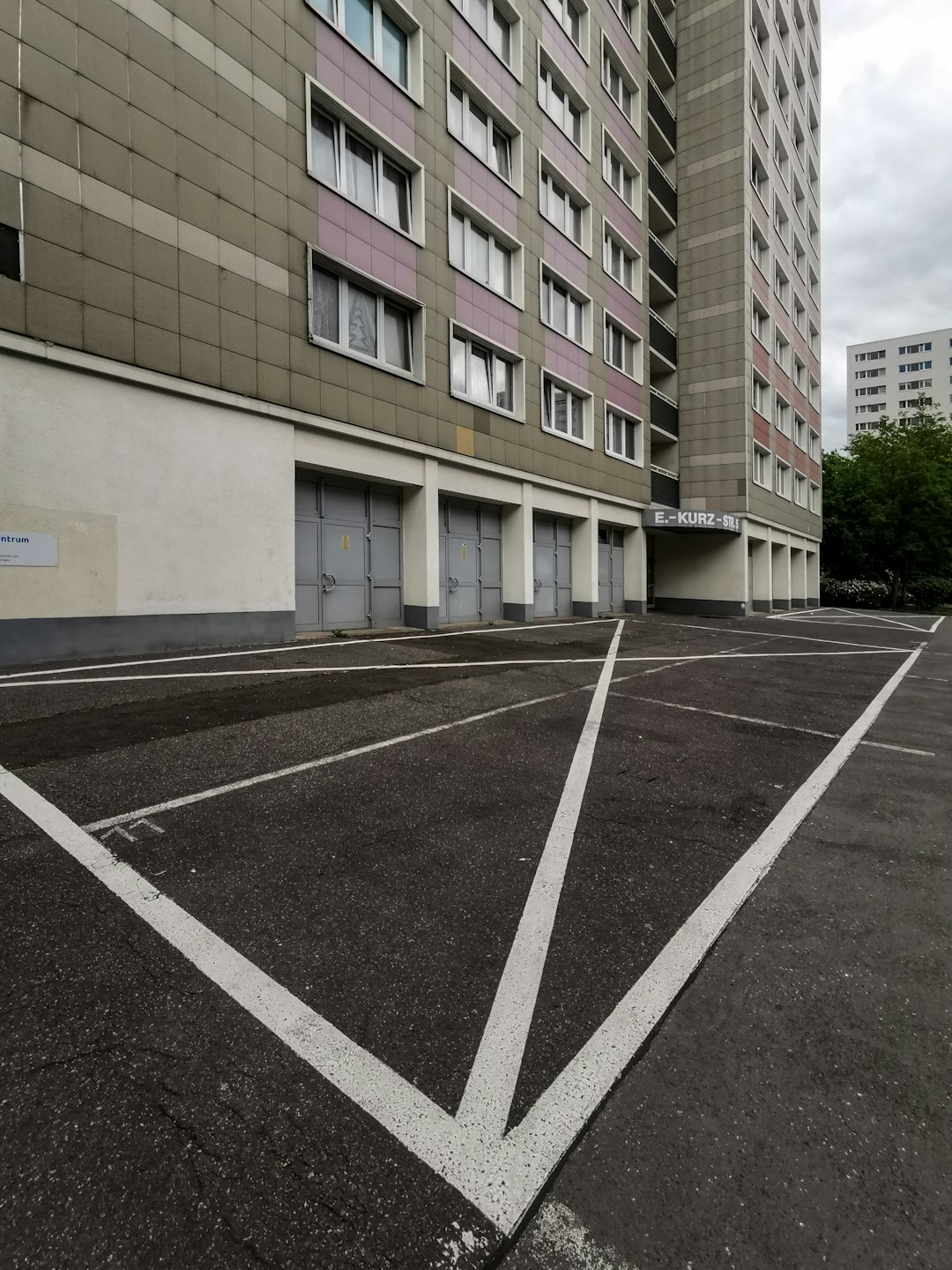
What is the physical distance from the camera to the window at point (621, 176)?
71.8 feet

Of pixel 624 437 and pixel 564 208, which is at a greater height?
pixel 564 208

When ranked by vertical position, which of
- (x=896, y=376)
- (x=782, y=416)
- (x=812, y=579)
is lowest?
(x=812, y=579)

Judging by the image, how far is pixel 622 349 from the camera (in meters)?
23.4

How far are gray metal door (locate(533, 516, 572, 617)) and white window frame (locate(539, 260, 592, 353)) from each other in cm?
613

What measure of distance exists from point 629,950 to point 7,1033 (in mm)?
2266

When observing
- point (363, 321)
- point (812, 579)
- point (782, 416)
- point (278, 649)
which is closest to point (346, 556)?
point (278, 649)

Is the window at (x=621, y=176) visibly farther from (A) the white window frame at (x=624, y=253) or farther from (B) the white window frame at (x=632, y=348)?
(B) the white window frame at (x=632, y=348)

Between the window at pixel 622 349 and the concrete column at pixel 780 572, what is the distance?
54.4 ft

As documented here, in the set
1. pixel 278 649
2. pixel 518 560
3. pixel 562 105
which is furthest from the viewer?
pixel 562 105

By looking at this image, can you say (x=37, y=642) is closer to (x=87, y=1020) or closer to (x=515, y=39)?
(x=87, y=1020)

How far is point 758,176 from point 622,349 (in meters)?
16.2

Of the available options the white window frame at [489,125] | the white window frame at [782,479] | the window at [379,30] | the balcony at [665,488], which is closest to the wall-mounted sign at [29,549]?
the window at [379,30]

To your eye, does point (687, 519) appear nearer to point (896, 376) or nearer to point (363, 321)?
point (363, 321)

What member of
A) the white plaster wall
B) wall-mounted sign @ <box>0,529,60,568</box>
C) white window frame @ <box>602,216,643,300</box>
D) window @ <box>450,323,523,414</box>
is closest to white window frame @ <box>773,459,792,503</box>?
white window frame @ <box>602,216,643,300</box>
